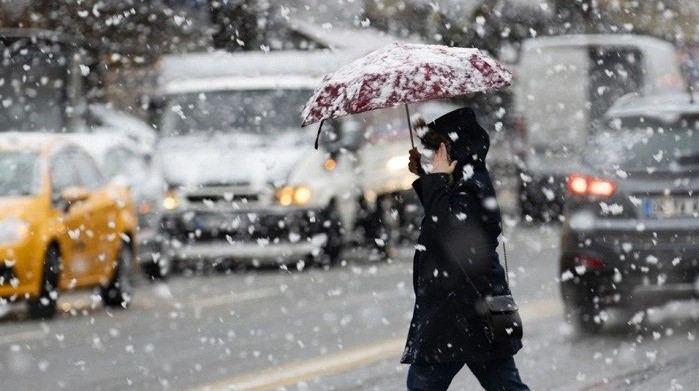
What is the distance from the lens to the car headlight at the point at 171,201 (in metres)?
18.2

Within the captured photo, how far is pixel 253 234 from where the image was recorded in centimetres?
Answer: 1786

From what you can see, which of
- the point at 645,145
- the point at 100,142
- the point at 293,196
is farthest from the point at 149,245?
the point at 645,145

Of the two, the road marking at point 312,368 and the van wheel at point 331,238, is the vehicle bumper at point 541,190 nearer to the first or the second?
the van wheel at point 331,238

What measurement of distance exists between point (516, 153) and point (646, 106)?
14.6 meters

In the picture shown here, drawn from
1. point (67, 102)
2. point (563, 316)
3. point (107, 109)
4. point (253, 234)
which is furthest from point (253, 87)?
point (107, 109)

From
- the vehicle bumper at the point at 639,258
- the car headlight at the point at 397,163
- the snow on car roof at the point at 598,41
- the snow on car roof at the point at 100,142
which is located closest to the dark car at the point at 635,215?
the vehicle bumper at the point at 639,258

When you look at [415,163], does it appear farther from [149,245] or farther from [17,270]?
[149,245]

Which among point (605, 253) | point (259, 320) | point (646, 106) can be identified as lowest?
point (259, 320)

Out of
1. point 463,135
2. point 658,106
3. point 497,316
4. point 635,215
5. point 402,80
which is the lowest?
point 635,215

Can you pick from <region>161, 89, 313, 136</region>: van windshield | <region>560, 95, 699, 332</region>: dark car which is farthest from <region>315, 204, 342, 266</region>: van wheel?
<region>560, 95, 699, 332</region>: dark car

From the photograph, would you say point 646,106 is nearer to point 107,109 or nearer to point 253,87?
point 253,87

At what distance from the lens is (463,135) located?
598 cm

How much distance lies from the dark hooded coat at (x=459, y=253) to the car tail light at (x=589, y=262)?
5.15m

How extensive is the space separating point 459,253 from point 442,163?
0.33m
